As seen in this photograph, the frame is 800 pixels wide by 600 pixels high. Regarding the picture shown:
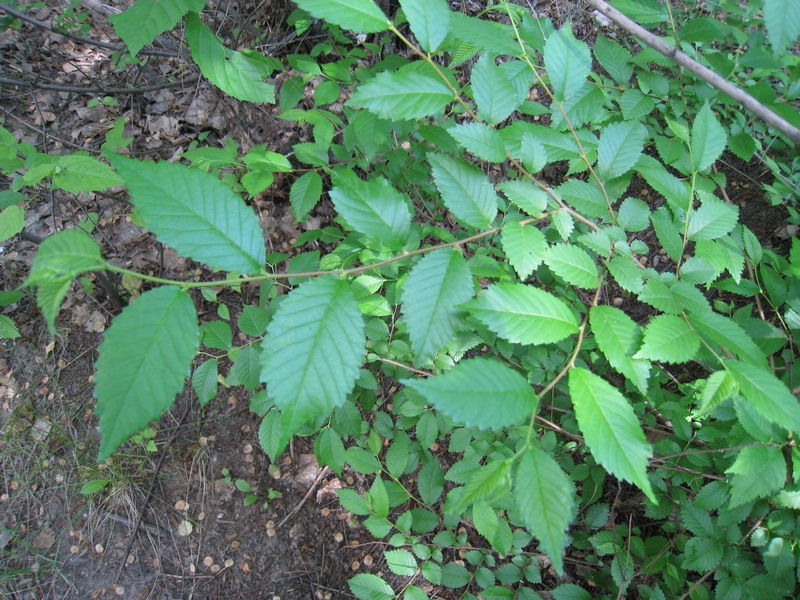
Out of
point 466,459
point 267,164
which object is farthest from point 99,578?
point 267,164

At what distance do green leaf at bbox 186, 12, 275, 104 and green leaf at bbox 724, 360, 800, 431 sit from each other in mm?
1618

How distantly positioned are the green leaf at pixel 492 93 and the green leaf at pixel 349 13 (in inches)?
10.6

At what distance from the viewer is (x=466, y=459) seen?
5.76 feet

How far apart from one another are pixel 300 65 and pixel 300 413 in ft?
5.11

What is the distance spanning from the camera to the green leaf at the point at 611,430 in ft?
2.77

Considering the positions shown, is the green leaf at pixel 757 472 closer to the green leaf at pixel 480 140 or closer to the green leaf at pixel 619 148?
the green leaf at pixel 619 148

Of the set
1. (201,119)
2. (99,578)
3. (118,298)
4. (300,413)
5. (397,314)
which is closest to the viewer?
(300,413)

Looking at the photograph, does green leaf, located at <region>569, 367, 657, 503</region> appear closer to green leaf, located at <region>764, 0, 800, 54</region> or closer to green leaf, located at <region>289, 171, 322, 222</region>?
green leaf, located at <region>764, 0, 800, 54</region>

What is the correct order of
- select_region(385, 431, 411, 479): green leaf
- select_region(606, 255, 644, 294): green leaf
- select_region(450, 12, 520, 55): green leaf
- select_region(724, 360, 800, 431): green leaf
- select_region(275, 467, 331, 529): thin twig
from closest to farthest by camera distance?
select_region(724, 360, 800, 431): green leaf → select_region(606, 255, 644, 294): green leaf → select_region(450, 12, 520, 55): green leaf → select_region(385, 431, 411, 479): green leaf → select_region(275, 467, 331, 529): thin twig

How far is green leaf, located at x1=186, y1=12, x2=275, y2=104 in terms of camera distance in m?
1.44

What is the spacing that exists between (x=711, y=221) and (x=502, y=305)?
78 centimetres

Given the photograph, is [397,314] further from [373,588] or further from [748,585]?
[748,585]

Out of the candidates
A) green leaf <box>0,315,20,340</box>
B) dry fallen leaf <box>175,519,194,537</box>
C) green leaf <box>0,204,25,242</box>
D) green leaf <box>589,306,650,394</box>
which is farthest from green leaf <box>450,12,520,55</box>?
dry fallen leaf <box>175,519,194,537</box>

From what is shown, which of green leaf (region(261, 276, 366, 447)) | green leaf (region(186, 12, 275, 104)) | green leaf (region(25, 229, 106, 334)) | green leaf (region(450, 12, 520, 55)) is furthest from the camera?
green leaf (region(186, 12, 275, 104))
